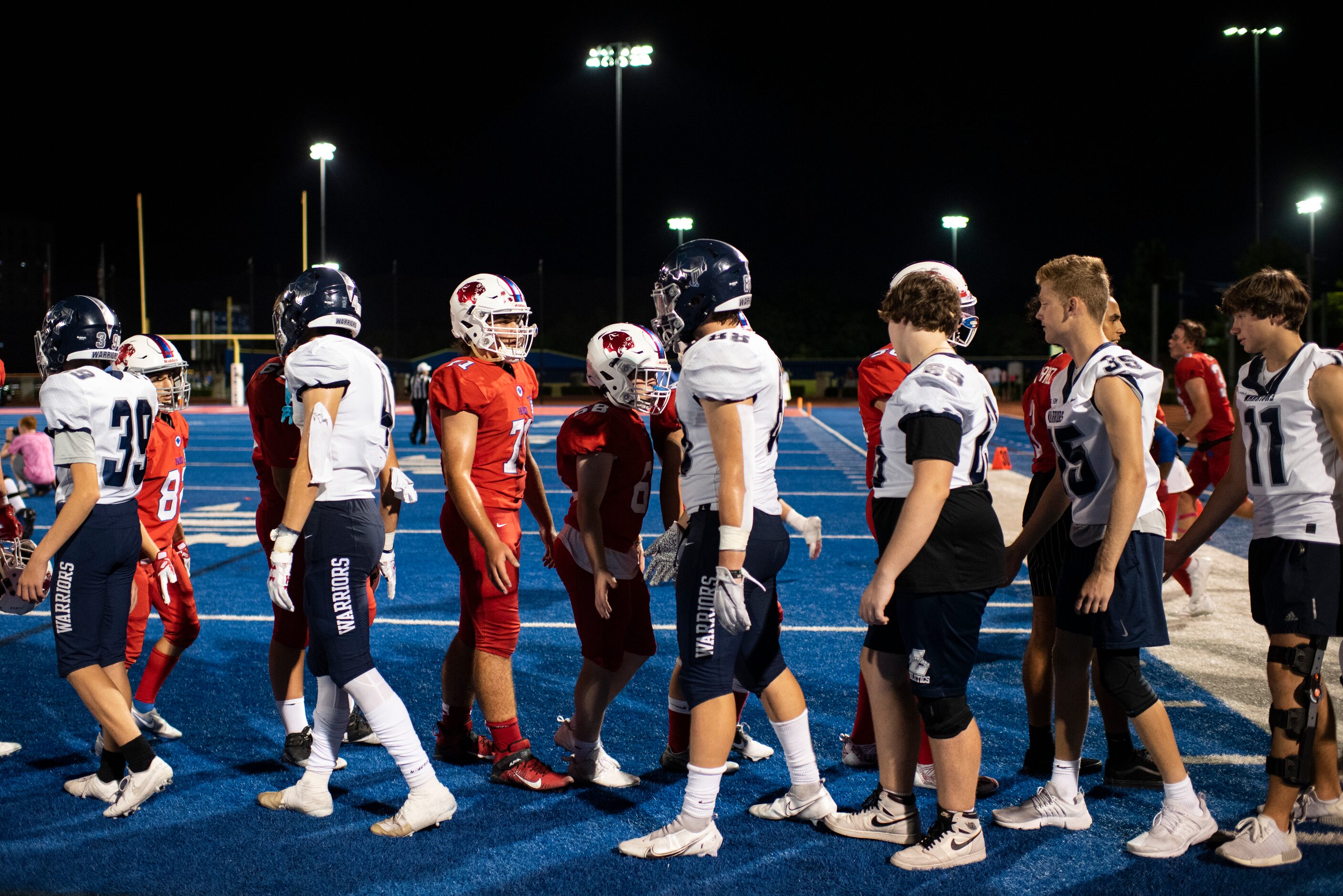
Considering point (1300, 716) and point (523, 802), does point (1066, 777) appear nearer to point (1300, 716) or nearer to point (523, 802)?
point (1300, 716)

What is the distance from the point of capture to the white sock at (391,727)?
3.95m

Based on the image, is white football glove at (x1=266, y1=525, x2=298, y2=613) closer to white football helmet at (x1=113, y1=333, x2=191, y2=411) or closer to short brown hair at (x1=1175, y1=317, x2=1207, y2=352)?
white football helmet at (x1=113, y1=333, x2=191, y2=411)

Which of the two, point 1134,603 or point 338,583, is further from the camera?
point 338,583

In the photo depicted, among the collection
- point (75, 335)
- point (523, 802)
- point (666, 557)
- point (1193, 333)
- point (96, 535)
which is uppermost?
point (1193, 333)

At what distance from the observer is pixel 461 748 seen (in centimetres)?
475

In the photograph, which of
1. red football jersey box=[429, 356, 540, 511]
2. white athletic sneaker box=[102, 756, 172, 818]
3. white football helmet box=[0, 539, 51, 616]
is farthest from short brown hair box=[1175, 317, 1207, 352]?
white football helmet box=[0, 539, 51, 616]

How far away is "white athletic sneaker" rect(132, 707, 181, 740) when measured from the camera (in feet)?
16.3

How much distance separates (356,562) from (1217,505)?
132 inches

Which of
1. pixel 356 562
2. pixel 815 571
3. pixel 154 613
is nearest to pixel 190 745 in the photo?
pixel 356 562

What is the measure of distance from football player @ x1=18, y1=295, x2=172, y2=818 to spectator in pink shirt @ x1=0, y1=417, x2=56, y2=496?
927cm

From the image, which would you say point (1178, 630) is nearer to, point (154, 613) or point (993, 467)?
point (154, 613)

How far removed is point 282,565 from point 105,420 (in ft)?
3.30

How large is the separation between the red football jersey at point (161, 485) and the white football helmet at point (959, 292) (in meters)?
3.39

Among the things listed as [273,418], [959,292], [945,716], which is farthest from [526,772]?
[959,292]
